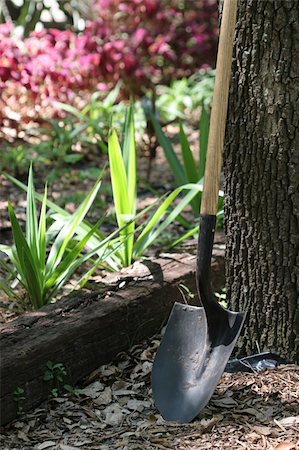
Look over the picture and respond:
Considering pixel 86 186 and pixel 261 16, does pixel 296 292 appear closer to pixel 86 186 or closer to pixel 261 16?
pixel 261 16

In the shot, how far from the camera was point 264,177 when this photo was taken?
2695 millimetres

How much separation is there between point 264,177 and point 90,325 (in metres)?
0.84

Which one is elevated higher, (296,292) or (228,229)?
(228,229)

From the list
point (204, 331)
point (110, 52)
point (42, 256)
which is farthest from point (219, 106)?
point (110, 52)

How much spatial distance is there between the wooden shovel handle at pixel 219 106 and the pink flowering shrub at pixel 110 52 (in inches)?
121

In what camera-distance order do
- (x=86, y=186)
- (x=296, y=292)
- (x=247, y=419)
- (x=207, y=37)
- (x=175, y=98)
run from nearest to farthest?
(x=247, y=419) < (x=296, y=292) < (x=86, y=186) < (x=175, y=98) < (x=207, y=37)

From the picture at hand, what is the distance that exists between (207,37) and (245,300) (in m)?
5.15

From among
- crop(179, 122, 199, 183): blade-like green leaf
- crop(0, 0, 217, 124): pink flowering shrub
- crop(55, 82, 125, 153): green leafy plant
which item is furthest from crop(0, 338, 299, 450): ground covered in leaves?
Answer: crop(0, 0, 217, 124): pink flowering shrub

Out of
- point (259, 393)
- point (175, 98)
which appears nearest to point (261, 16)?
point (259, 393)

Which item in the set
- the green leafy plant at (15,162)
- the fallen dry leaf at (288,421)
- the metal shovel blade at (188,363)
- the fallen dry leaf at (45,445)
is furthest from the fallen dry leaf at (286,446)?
the green leafy plant at (15,162)

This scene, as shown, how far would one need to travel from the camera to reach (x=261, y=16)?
2.58 metres

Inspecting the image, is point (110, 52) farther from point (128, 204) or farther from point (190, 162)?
point (128, 204)

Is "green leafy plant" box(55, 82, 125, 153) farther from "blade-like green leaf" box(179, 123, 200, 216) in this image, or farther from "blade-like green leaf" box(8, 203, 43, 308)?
"blade-like green leaf" box(8, 203, 43, 308)

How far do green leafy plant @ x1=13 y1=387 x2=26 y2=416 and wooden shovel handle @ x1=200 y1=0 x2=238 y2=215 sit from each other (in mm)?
888
